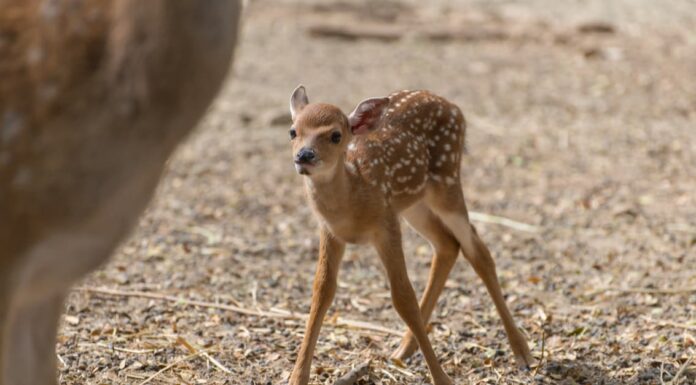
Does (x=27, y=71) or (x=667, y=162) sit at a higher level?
(x=27, y=71)

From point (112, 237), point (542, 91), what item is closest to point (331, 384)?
point (112, 237)

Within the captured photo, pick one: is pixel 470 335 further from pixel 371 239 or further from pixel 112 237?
pixel 112 237

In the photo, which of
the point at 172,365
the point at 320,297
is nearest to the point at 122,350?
the point at 172,365

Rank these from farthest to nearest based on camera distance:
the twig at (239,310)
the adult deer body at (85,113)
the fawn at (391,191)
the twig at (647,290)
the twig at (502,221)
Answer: the twig at (502,221), the twig at (647,290), the twig at (239,310), the fawn at (391,191), the adult deer body at (85,113)

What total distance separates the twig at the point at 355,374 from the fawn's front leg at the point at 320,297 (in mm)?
174

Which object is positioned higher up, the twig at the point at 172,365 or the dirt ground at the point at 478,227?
the twig at the point at 172,365

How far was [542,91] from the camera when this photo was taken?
40.1ft

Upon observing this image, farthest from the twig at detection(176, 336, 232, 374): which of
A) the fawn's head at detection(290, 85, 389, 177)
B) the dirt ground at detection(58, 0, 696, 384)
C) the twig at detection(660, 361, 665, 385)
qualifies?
the twig at detection(660, 361, 665, 385)

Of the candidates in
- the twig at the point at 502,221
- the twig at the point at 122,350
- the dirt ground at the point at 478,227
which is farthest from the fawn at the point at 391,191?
the twig at the point at 502,221

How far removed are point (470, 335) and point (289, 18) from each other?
1072 centimetres

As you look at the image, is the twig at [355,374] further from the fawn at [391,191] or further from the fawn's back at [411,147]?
the fawn's back at [411,147]

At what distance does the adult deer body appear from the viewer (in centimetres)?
309

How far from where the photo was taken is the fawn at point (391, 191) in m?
4.96

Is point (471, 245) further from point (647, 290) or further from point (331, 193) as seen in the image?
point (647, 290)
